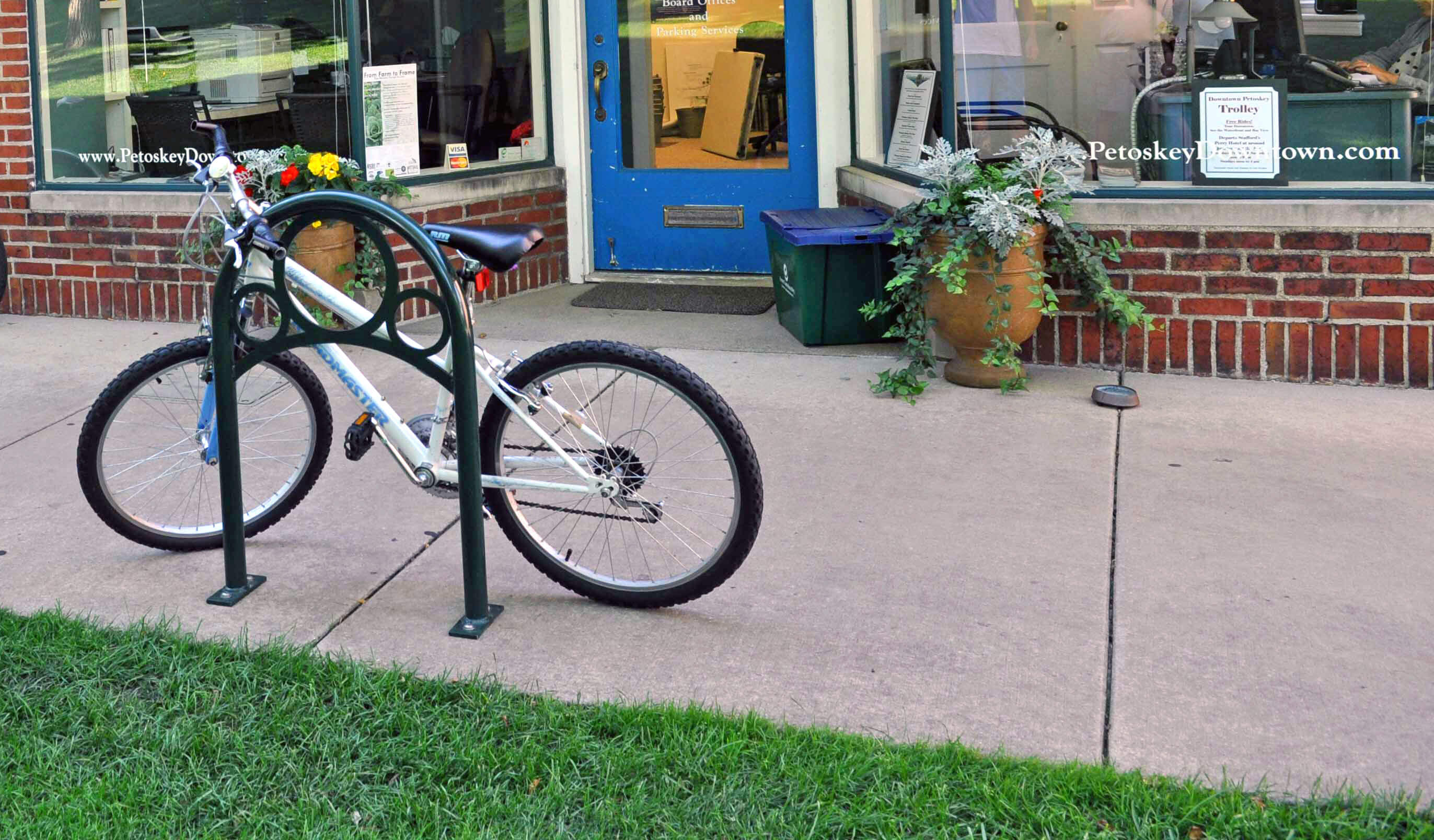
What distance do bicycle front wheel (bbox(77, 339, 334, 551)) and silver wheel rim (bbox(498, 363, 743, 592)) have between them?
2.35ft

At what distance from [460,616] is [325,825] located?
109 cm

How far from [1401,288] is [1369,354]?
29 cm

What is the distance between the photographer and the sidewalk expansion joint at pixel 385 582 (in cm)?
391

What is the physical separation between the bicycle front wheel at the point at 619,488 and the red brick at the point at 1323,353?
295 cm

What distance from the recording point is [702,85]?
327 inches

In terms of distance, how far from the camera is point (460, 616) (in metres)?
4.03

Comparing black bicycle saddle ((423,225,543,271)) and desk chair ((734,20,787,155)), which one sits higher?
desk chair ((734,20,787,155))

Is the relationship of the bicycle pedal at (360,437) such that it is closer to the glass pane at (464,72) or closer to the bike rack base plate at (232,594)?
the bike rack base plate at (232,594)

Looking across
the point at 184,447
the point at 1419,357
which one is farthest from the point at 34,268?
the point at 1419,357

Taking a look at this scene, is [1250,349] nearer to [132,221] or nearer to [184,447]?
[184,447]

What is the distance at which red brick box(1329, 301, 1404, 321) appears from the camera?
6105 mm

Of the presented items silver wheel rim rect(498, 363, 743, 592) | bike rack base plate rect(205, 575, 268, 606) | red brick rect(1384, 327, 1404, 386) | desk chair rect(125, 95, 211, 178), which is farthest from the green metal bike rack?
desk chair rect(125, 95, 211, 178)

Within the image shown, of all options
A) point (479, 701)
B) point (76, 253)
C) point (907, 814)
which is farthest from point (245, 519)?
point (76, 253)

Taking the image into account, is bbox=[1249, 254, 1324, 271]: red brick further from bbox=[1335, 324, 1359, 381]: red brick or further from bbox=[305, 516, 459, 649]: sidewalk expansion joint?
bbox=[305, 516, 459, 649]: sidewalk expansion joint
